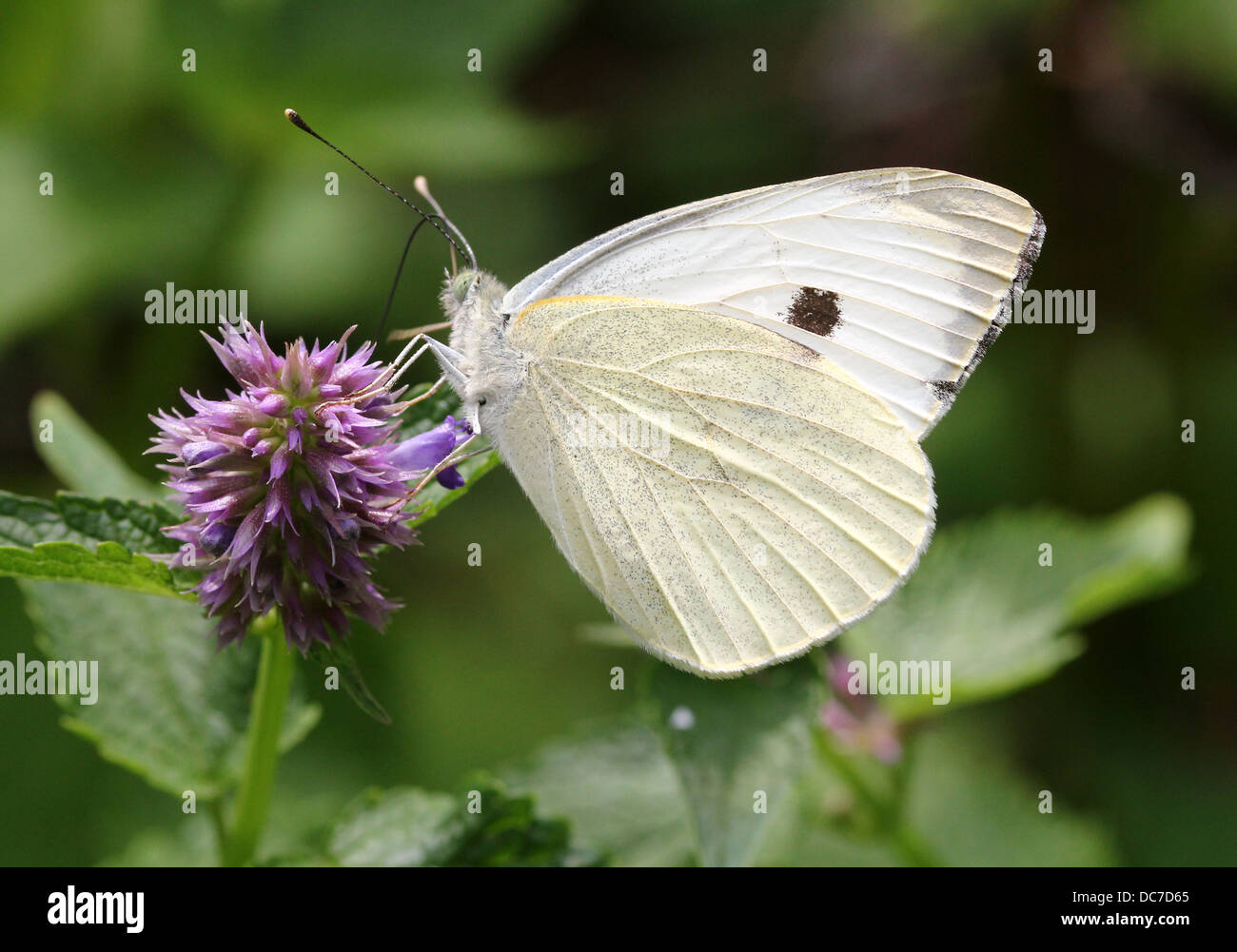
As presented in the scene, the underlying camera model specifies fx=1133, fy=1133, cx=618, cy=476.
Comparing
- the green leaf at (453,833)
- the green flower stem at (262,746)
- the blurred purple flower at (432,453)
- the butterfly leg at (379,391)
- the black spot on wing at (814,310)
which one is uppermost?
the black spot on wing at (814,310)

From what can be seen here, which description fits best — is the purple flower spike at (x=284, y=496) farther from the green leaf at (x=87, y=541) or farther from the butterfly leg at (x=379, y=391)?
the green leaf at (x=87, y=541)

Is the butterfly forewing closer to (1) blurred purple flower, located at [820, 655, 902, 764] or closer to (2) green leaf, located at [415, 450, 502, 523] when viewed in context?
(2) green leaf, located at [415, 450, 502, 523]

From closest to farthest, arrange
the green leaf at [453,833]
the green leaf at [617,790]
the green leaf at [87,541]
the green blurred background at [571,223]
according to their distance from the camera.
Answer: the green leaf at [87,541] → the green leaf at [453,833] → the green leaf at [617,790] → the green blurred background at [571,223]

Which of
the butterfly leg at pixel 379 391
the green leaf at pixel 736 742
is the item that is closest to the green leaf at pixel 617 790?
the green leaf at pixel 736 742

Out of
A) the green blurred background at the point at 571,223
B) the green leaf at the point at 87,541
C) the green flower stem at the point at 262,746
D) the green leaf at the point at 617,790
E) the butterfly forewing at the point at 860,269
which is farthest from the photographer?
the green blurred background at the point at 571,223

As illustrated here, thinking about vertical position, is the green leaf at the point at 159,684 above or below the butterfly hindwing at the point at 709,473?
below
